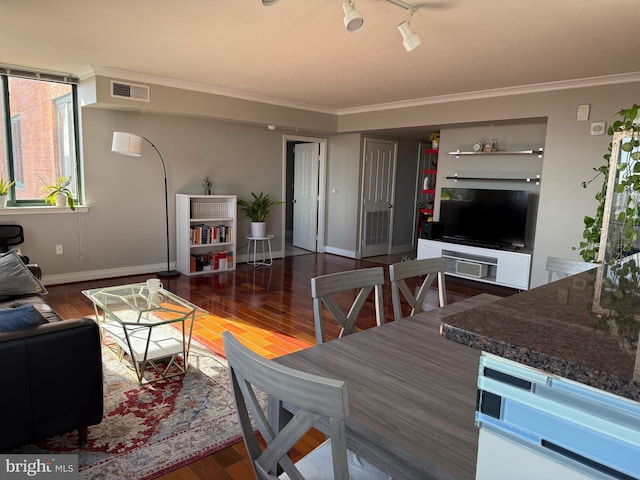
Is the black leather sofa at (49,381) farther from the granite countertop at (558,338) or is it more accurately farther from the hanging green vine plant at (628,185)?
the hanging green vine plant at (628,185)

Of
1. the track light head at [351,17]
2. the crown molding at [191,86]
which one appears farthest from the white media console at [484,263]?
the track light head at [351,17]

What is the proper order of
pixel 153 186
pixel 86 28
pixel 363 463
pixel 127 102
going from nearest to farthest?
pixel 363 463
pixel 86 28
pixel 127 102
pixel 153 186

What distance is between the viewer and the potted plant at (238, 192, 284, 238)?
652 cm

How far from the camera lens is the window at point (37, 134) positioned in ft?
16.1

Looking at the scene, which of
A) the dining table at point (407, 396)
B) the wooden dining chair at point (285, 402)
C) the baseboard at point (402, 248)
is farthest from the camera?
the baseboard at point (402, 248)

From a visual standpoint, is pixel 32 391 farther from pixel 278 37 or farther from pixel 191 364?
pixel 278 37

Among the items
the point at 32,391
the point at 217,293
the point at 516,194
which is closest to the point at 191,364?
the point at 32,391

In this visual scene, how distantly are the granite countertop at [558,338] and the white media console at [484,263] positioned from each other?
14.9ft

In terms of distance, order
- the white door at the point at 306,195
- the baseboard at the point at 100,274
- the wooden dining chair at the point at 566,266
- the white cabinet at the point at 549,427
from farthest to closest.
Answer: the white door at the point at 306,195, the baseboard at the point at 100,274, the wooden dining chair at the point at 566,266, the white cabinet at the point at 549,427

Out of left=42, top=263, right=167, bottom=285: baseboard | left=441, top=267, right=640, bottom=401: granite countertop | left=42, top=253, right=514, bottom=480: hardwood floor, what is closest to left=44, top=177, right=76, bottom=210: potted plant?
left=42, top=263, right=167, bottom=285: baseboard

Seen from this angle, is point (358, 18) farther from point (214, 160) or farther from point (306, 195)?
point (306, 195)

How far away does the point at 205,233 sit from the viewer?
6020mm

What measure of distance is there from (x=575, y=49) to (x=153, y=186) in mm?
4866

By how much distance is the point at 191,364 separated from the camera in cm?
313
